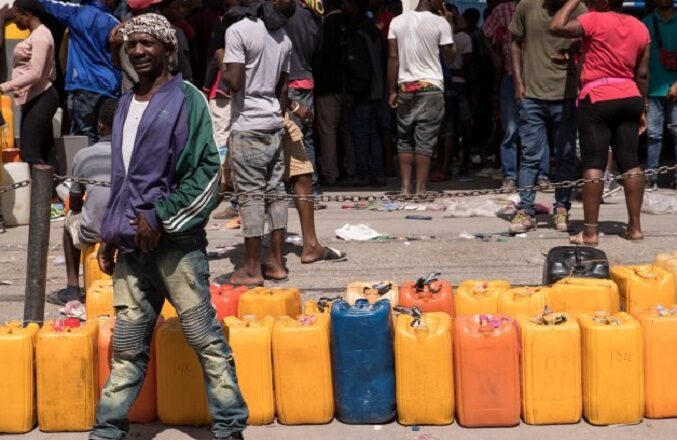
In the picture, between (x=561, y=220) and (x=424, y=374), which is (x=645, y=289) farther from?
(x=561, y=220)

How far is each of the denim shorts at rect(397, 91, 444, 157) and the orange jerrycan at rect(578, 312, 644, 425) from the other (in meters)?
5.76

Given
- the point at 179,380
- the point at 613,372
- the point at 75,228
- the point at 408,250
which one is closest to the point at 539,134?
the point at 408,250

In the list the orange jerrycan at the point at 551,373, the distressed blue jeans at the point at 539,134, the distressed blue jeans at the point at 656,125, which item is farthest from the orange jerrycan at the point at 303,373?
the distressed blue jeans at the point at 656,125

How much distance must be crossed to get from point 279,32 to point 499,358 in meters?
3.57

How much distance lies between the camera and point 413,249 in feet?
31.3

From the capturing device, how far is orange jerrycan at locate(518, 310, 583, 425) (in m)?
5.66

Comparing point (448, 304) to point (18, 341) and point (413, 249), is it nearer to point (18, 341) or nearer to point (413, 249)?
point (18, 341)

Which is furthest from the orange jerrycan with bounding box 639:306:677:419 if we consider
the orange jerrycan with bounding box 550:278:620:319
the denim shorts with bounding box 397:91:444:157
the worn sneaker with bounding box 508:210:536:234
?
the denim shorts with bounding box 397:91:444:157

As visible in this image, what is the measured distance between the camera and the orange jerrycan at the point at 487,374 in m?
5.64

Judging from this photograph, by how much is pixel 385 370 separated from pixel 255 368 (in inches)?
24.9

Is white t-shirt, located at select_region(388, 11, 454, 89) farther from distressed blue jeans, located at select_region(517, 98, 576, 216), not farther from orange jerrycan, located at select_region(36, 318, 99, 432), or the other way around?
orange jerrycan, located at select_region(36, 318, 99, 432)

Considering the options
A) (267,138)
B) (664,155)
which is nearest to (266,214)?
(267,138)

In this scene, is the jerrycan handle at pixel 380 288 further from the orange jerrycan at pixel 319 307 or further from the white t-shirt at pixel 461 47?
the white t-shirt at pixel 461 47

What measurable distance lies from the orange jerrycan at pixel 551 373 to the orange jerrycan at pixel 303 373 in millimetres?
959
